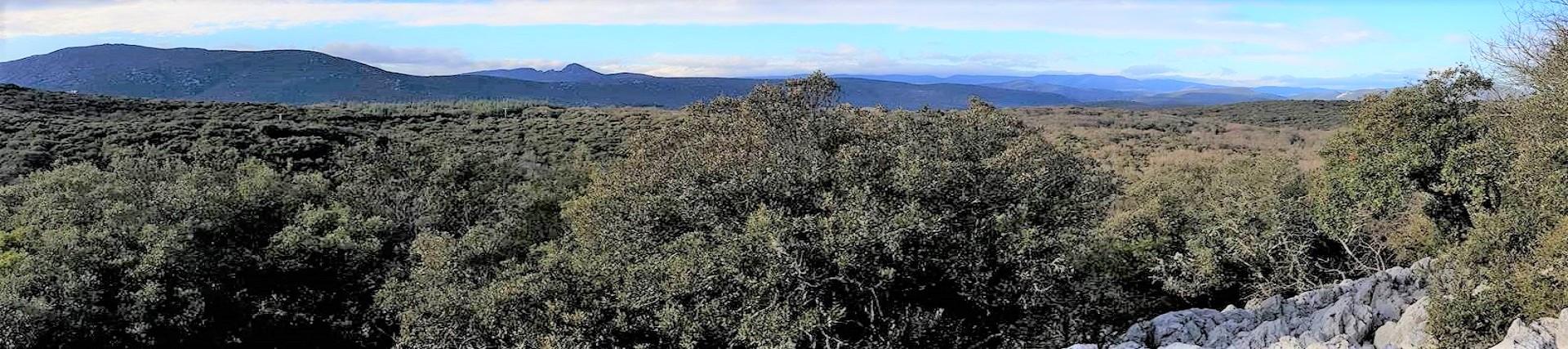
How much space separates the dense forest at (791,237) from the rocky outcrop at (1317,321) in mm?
949

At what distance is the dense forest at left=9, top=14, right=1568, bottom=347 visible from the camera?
508 inches

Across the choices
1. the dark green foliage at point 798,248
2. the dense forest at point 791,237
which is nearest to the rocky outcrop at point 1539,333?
the dense forest at point 791,237

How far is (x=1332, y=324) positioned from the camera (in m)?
14.4

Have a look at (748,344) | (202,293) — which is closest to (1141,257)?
(748,344)

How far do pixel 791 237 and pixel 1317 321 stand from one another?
10.2 m

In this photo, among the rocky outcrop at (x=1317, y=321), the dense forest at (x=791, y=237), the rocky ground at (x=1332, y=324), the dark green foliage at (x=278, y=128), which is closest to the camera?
the rocky ground at (x=1332, y=324)

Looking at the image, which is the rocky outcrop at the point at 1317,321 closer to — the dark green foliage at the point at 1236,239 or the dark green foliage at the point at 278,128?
the dark green foliage at the point at 1236,239

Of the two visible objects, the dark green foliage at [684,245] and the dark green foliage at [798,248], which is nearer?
the dark green foliage at [798,248]

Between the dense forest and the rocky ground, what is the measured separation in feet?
2.46

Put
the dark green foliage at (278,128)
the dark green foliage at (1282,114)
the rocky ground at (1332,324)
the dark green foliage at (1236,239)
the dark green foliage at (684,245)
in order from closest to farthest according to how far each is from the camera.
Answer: the rocky ground at (1332,324) < the dark green foliage at (684,245) < the dark green foliage at (1236,239) < the dark green foliage at (278,128) < the dark green foliage at (1282,114)

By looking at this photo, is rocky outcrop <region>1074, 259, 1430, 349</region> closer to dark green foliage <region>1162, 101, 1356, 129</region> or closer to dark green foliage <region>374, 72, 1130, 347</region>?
dark green foliage <region>374, 72, 1130, 347</region>

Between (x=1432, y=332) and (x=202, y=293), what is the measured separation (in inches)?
975

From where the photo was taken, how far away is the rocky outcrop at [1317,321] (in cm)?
1367

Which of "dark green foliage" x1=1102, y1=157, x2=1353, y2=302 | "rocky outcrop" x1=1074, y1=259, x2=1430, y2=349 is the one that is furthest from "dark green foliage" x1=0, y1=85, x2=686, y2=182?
"rocky outcrop" x1=1074, y1=259, x2=1430, y2=349
